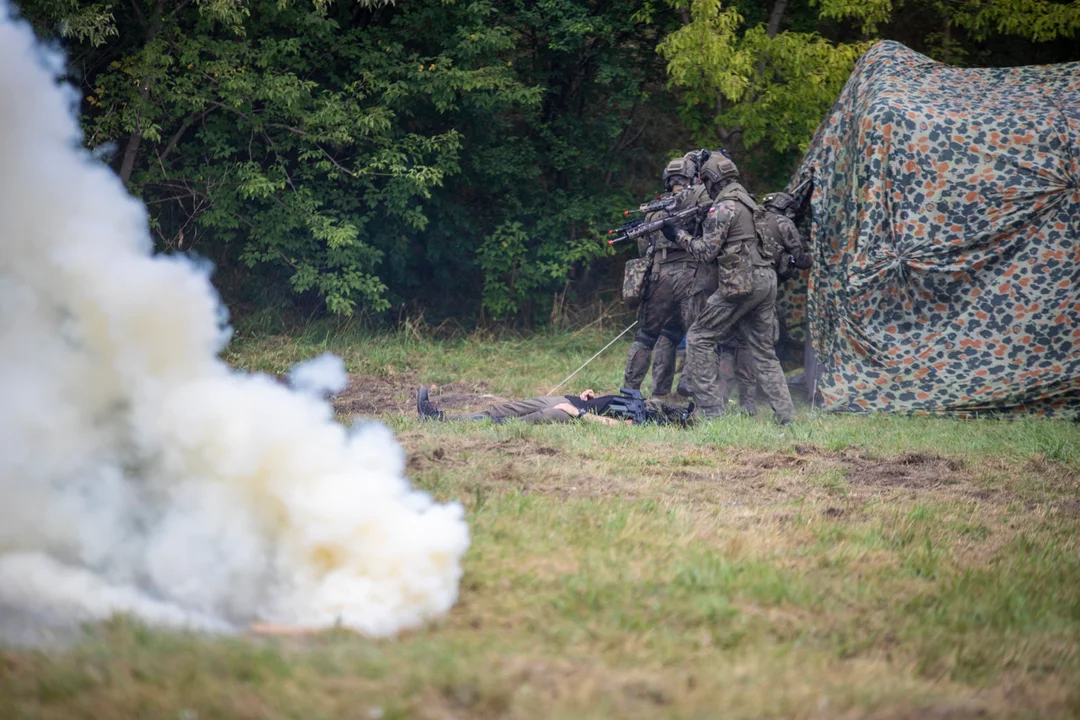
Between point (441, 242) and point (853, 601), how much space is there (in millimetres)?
11741

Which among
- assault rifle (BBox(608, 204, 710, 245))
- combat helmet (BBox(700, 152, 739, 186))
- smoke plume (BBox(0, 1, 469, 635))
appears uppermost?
combat helmet (BBox(700, 152, 739, 186))

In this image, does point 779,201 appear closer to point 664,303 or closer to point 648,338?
point 664,303

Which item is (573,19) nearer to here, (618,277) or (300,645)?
(618,277)

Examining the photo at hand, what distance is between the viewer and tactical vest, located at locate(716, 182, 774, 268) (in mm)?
9781

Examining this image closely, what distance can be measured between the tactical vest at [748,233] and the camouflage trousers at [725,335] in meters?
0.14

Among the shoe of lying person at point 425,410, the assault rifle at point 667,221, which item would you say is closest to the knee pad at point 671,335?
the assault rifle at point 667,221

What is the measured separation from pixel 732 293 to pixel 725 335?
22.7 inches

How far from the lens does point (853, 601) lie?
→ 5.08 meters

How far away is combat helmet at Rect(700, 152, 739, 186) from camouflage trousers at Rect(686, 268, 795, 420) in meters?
1.03

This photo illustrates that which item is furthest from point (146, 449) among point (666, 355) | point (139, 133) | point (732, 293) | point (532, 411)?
point (139, 133)

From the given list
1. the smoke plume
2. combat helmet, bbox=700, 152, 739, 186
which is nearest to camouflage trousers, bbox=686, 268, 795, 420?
combat helmet, bbox=700, 152, 739, 186

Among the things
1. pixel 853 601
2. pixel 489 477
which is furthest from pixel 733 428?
pixel 853 601

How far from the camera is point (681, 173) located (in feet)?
35.0

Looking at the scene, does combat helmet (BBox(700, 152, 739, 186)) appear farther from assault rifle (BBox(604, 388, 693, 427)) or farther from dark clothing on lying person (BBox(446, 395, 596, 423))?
dark clothing on lying person (BBox(446, 395, 596, 423))
